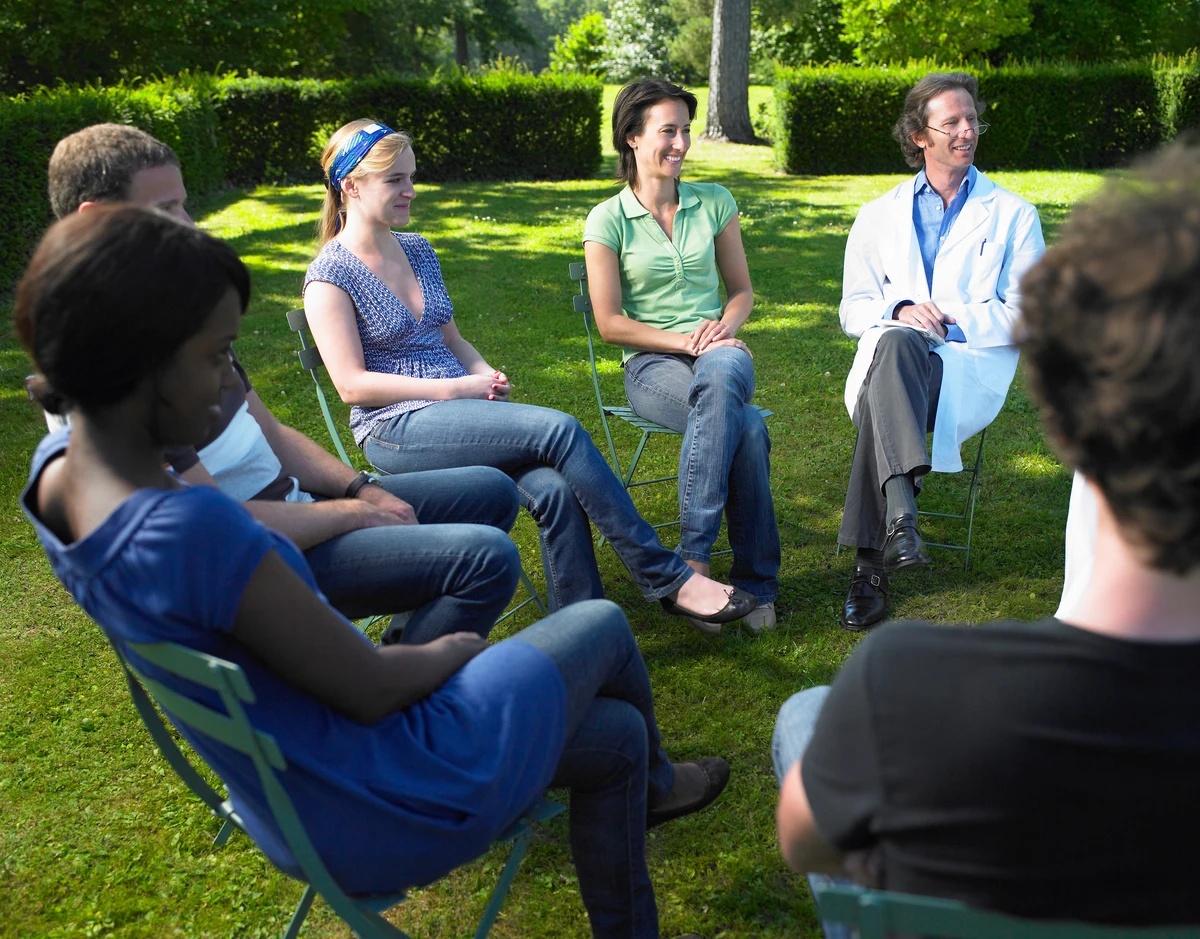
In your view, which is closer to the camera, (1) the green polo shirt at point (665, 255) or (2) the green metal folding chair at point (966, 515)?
(2) the green metal folding chair at point (966, 515)

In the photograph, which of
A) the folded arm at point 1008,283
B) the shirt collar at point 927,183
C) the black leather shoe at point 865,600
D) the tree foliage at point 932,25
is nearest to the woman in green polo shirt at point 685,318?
the black leather shoe at point 865,600

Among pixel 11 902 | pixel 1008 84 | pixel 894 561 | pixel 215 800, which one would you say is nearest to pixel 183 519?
pixel 215 800

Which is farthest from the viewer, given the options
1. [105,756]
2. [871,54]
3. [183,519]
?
[871,54]

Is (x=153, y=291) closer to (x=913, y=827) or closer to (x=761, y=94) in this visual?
(x=913, y=827)

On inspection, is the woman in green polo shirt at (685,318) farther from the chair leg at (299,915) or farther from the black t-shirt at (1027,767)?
the black t-shirt at (1027,767)

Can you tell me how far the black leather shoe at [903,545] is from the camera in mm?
3622

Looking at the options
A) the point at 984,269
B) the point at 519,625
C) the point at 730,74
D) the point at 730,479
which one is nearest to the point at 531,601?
the point at 519,625

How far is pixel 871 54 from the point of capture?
23.6 metres

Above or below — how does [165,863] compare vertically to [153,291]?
below

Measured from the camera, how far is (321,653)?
167cm

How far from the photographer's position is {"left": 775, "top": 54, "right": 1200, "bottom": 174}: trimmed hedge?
55.4ft

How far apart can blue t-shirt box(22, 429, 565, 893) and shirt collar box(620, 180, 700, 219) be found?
8.92ft

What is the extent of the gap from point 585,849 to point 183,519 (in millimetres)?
1101

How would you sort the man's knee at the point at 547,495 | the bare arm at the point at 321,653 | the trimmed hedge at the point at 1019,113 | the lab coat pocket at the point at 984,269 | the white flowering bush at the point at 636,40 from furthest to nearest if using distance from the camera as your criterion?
the white flowering bush at the point at 636,40 → the trimmed hedge at the point at 1019,113 → the lab coat pocket at the point at 984,269 → the man's knee at the point at 547,495 → the bare arm at the point at 321,653
